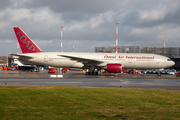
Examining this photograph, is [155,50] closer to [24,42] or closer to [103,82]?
[24,42]

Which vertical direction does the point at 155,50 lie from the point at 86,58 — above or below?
above

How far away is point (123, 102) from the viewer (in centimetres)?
1061

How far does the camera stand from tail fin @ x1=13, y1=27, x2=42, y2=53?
38656mm

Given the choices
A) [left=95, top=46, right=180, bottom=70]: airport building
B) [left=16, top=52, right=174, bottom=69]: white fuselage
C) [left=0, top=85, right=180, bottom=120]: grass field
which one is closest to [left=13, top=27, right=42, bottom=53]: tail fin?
[left=16, top=52, right=174, bottom=69]: white fuselage

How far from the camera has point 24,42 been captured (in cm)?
3875

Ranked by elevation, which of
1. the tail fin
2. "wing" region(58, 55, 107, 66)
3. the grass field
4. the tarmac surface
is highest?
the tail fin

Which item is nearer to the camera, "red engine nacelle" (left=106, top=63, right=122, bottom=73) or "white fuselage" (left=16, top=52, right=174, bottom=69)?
"red engine nacelle" (left=106, top=63, right=122, bottom=73)

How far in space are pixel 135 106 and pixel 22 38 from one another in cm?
3313

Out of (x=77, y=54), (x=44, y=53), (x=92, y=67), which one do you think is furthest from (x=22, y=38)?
(x=92, y=67)

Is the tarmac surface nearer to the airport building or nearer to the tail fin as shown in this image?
the tail fin

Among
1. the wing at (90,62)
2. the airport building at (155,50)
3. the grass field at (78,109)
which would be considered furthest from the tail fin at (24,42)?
the airport building at (155,50)

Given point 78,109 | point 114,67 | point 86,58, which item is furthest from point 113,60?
point 78,109

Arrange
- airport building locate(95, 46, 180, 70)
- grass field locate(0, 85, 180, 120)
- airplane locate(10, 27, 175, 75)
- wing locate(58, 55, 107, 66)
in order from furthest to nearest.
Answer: airport building locate(95, 46, 180, 70)
airplane locate(10, 27, 175, 75)
wing locate(58, 55, 107, 66)
grass field locate(0, 85, 180, 120)

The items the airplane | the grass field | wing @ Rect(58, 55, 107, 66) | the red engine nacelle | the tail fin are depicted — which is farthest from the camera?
the tail fin
